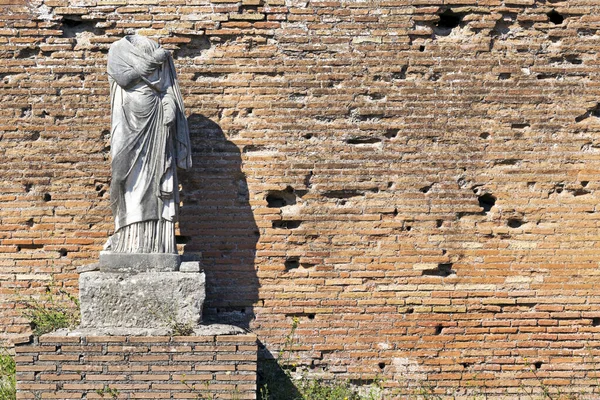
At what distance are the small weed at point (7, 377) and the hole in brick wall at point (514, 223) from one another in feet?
15.1

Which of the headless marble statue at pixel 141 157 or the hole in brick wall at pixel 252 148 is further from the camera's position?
the hole in brick wall at pixel 252 148

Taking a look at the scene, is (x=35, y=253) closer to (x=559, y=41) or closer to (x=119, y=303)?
(x=119, y=303)

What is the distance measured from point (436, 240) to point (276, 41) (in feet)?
7.80

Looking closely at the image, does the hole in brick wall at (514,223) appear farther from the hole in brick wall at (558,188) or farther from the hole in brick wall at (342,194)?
the hole in brick wall at (342,194)

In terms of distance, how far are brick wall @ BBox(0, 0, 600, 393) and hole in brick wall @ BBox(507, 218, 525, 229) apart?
37 mm

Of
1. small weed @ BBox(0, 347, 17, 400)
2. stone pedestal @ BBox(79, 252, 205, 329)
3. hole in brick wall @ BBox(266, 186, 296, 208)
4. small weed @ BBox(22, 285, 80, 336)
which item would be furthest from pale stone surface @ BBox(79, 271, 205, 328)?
hole in brick wall @ BBox(266, 186, 296, 208)

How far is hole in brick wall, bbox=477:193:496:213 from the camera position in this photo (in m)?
7.23

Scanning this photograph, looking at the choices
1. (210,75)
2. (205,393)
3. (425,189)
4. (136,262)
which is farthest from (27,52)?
(425,189)

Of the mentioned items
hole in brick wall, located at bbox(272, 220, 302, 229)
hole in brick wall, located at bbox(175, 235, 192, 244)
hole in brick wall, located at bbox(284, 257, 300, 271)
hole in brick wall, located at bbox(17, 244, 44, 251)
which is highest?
hole in brick wall, located at bbox(272, 220, 302, 229)

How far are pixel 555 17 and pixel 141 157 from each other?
4.14 metres

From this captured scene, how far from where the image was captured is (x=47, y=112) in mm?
7113

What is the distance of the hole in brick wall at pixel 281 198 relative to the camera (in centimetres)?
716

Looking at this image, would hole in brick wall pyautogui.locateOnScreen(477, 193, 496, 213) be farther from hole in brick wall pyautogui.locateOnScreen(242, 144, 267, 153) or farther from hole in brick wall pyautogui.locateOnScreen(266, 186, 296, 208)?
hole in brick wall pyautogui.locateOnScreen(242, 144, 267, 153)

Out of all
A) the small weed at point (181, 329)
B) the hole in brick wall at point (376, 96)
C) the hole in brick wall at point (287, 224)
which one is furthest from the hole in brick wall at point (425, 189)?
the small weed at point (181, 329)
